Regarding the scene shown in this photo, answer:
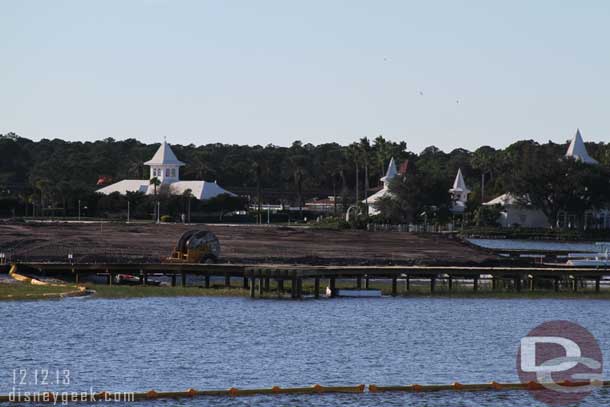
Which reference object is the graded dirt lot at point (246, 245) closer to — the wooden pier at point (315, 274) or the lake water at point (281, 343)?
the wooden pier at point (315, 274)

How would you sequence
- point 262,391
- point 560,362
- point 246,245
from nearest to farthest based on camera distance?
point 262,391 → point 560,362 → point 246,245

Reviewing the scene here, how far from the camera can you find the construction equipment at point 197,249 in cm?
10506

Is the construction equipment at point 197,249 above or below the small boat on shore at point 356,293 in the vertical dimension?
above

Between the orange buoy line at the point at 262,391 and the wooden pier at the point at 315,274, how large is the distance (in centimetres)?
3440

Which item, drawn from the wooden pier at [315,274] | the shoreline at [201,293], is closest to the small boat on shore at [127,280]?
the wooden pier at [315,274]

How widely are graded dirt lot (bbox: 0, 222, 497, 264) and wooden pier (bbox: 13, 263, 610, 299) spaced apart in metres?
8.58

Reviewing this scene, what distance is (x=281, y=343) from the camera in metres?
69.4

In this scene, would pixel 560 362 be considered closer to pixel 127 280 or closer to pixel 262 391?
pixel 262 391

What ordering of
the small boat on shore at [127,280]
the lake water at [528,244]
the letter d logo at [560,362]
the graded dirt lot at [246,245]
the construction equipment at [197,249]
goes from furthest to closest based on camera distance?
the lake water at [528,244] < the graded dirt lot at [246,245] < the construction equipment at [197,249] < the small boat on shore at [127,280] < the letter d logo at [560,362]

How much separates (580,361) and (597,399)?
9082 millimetres

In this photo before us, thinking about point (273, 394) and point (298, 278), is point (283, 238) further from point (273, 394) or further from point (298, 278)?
point (273, 394)

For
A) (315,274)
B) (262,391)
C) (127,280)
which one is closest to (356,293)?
(315,274)

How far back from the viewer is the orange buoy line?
50.8m

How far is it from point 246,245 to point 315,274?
48.2 m
